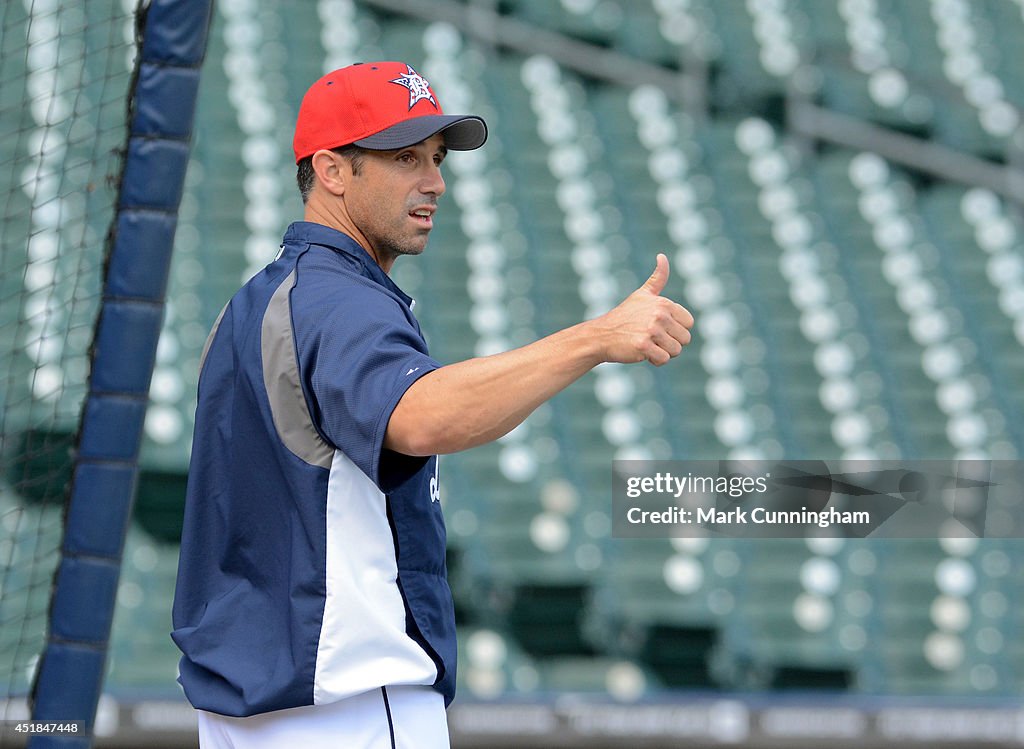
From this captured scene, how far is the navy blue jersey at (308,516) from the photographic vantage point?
1.45m

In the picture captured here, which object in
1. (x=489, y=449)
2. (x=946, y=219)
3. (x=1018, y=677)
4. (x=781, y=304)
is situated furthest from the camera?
(x=946, y=219)

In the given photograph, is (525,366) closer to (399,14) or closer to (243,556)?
(243,556)

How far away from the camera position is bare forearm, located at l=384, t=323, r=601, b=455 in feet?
4.51

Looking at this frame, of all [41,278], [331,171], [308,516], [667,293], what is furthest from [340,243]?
[667,293]

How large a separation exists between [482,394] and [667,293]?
536cm

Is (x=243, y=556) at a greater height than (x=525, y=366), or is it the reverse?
(x=525, y=366)

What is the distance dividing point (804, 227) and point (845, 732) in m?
2.95

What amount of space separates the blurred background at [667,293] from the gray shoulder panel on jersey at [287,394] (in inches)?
112

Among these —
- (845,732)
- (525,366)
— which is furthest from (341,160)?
(845,732)

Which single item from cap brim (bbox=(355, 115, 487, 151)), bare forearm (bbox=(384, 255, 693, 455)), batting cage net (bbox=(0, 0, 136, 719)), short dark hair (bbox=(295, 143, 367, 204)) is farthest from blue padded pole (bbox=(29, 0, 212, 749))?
batting cage net (bbox=(0, 0, 136, 719))

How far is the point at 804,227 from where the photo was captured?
724 cm

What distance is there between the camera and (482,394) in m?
1.39

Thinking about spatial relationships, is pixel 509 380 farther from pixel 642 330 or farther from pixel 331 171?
pixel 331 171

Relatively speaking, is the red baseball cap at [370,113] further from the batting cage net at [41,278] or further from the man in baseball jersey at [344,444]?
the batting cage net at [41,278]
